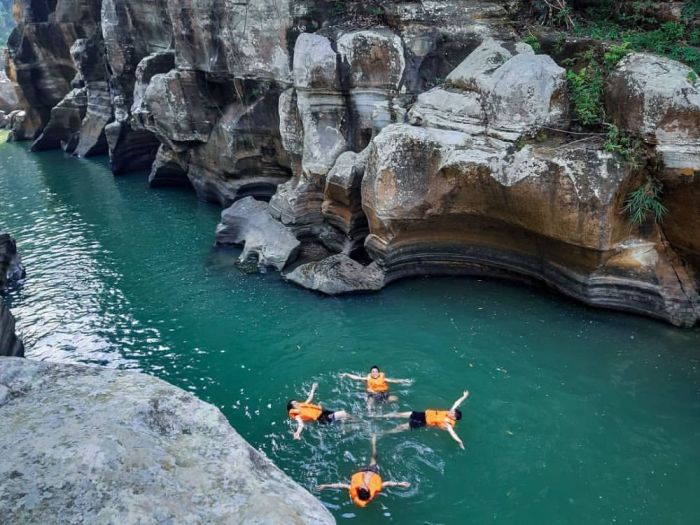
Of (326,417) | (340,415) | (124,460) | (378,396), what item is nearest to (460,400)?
(378,396)

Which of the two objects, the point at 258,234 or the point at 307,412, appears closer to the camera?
the point at 307,412

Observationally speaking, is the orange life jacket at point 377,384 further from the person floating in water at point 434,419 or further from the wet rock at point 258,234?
the wet rock at point 258,234

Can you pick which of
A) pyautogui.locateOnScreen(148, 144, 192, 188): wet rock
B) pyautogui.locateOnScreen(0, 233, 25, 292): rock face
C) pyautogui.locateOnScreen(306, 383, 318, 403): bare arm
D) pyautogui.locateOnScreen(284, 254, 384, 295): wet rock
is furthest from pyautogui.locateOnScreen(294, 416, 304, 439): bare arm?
pyautogui.locateOnScreen(148, 144, 192, 188): wet rock

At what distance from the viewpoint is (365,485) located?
7.33 metres

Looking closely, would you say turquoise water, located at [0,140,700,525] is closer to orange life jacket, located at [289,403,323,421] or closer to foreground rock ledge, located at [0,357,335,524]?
orange life jacket, located at [289,403,323,421]

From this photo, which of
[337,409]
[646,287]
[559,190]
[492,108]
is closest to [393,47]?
[492,108]

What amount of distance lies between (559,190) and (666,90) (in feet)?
8.18

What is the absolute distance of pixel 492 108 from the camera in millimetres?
11812

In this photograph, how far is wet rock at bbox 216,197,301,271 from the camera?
14.9 m

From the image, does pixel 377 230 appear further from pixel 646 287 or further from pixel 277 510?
pixel 277 510

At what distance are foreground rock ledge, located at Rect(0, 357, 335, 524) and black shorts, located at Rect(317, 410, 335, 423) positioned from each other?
3.61m

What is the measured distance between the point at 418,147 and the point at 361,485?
7.61 meters

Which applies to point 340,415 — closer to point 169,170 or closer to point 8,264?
point 8,264

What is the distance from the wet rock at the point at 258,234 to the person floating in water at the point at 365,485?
7.70 meters
